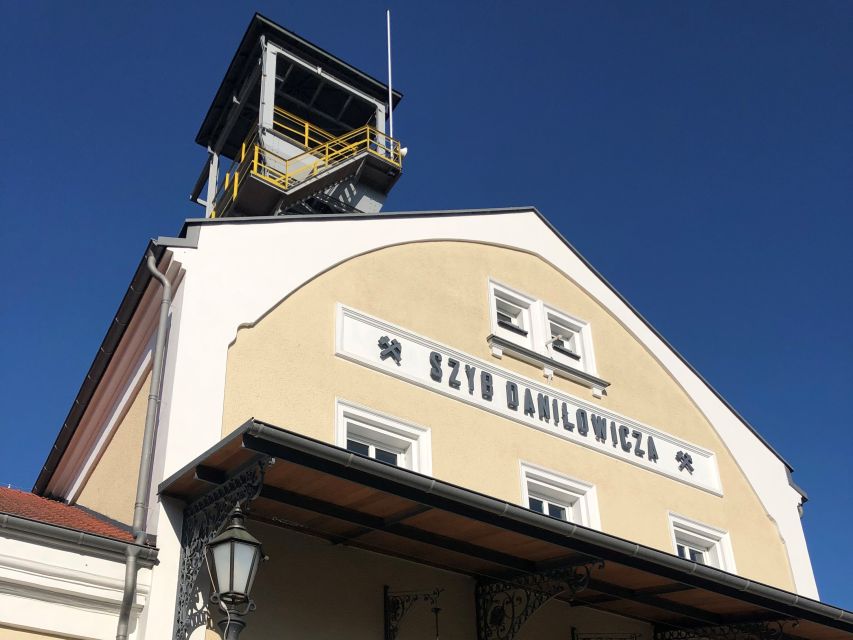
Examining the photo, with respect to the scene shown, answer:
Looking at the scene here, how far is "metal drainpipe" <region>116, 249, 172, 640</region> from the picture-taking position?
25.7 feet

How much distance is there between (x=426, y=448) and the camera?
35.4 feet

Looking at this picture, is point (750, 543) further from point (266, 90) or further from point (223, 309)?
point (266, 90)

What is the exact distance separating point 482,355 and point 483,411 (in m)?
0.92

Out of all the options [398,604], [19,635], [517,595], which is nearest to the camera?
[19,635]

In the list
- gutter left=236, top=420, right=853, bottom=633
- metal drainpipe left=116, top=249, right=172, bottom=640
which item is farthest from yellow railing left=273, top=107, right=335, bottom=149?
gutter left=236, top=420, right=853, bottom=633

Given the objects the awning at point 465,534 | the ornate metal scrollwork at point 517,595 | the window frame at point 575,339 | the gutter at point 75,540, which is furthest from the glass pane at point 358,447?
the window frame at point 575,339

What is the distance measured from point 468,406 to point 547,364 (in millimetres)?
1801

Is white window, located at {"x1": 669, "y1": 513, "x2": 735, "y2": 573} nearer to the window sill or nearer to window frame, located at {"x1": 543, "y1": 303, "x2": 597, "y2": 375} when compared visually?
window frame, located at {"x1": 543, "y1": 303, "x2": 597, "y2": 375}

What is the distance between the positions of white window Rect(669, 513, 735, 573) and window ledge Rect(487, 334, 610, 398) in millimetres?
1972

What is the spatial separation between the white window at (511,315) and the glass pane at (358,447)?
305 centimetres

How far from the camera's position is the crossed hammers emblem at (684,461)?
45.1 feet

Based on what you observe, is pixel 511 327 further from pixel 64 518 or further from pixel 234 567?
pixel 234 567

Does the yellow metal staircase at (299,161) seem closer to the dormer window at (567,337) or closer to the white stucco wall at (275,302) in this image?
the white stucco wall at (275,302)

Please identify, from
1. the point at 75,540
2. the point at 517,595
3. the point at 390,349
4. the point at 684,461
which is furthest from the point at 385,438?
the point at 684,461
